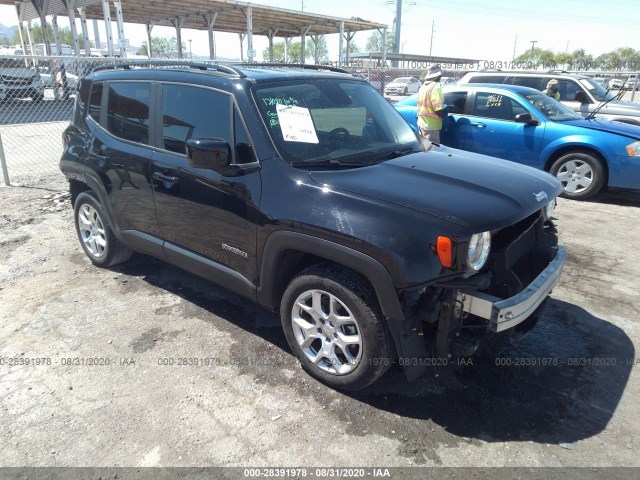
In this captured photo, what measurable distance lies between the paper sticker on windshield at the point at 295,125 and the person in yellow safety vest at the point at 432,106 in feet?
16.0

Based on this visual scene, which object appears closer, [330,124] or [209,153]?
[209,153]

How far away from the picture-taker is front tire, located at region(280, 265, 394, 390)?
2.64 m

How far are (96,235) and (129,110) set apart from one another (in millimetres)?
1406

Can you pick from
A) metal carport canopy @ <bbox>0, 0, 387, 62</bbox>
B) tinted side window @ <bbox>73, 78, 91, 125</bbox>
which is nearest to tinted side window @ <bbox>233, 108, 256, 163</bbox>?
tinted side window @ <bbox>73, 78, 91, 125</bbox>

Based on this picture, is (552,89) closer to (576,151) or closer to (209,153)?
(576,151)

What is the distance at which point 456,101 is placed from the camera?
26.7 ft

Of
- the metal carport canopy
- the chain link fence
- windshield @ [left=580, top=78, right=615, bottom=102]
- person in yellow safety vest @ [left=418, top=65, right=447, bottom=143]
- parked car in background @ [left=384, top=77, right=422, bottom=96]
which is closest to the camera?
person in yellow safety vest @ [left=418, top=65, right=447, bottom=143]

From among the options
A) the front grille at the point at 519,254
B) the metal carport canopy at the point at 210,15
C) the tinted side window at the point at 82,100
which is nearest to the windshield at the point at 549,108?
the front grille at the point at 519,254

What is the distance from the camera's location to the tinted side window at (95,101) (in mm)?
4273

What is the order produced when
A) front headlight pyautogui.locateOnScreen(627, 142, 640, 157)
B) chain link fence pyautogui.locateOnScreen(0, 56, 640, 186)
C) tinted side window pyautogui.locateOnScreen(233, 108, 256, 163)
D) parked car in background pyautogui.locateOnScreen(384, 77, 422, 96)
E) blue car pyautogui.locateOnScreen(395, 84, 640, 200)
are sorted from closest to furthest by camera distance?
tinted side window pyautogui.locateOnScreen(233, 108, 256, 163) → front headlight pyautogui.locateOnScreen(627, 142, 640, 157) → blue car pyautogui.locateOnScreen(395, 84, 640, 200) → chain link fence pyautogui.locateOnScreen(0, 56, 640, 186) → parked car in background pyautogui.locateOnScreen(384, 77, 422, 96)

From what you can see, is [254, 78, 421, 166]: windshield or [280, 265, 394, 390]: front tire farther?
[254, 78, 421, 166]: windshield

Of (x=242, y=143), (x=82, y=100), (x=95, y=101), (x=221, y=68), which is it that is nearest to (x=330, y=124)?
(x=242, y=143)

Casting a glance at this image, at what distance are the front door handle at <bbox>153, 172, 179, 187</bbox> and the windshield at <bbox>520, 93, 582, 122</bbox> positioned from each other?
250 inches

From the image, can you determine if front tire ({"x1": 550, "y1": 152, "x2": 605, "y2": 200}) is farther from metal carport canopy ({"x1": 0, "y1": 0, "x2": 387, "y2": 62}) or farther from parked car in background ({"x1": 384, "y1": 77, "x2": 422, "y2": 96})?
parked car in background ({"x1": 384, "y1": 77, "x2": 422, "y2": 96})
